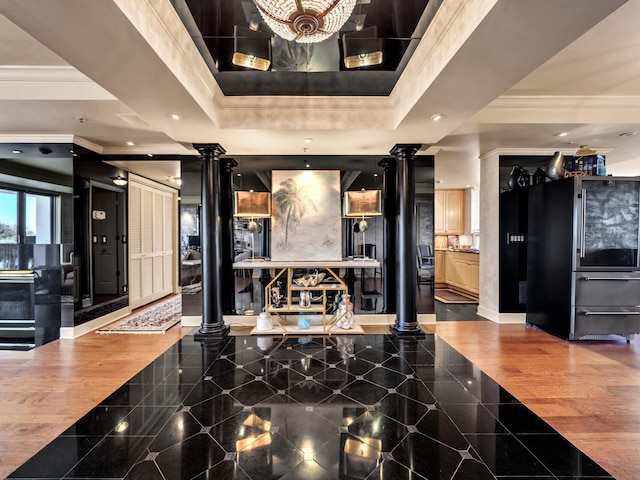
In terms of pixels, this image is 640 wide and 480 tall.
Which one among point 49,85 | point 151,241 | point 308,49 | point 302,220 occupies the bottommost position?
point 151,241

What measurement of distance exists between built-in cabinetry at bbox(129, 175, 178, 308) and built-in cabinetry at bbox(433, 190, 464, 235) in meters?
6.88

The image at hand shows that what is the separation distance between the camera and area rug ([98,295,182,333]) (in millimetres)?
4337

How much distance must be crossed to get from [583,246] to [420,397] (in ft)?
9.86

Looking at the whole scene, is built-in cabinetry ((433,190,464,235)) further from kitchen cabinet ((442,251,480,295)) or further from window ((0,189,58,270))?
window ((0,189,58,270))

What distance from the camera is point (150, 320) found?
480 centimetres

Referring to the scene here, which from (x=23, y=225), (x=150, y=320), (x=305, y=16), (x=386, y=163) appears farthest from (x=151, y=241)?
(x=305, y=16)

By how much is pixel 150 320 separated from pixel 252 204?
2.56 m

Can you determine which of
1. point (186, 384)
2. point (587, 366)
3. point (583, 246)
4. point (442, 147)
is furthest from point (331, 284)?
point (583, 246)

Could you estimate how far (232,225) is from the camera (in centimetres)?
466

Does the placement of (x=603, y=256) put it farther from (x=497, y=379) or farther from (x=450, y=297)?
(x=450, y=297)

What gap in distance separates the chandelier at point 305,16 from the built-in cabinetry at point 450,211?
23.2ft

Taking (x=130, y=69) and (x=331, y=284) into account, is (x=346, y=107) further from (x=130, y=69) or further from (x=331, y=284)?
(x=331, y=284)

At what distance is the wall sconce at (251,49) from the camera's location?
8.11ft

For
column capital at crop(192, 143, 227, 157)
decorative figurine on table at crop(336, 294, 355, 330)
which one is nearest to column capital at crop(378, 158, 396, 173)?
decorative figurine on table at crop(336, 294, 355, 330)
